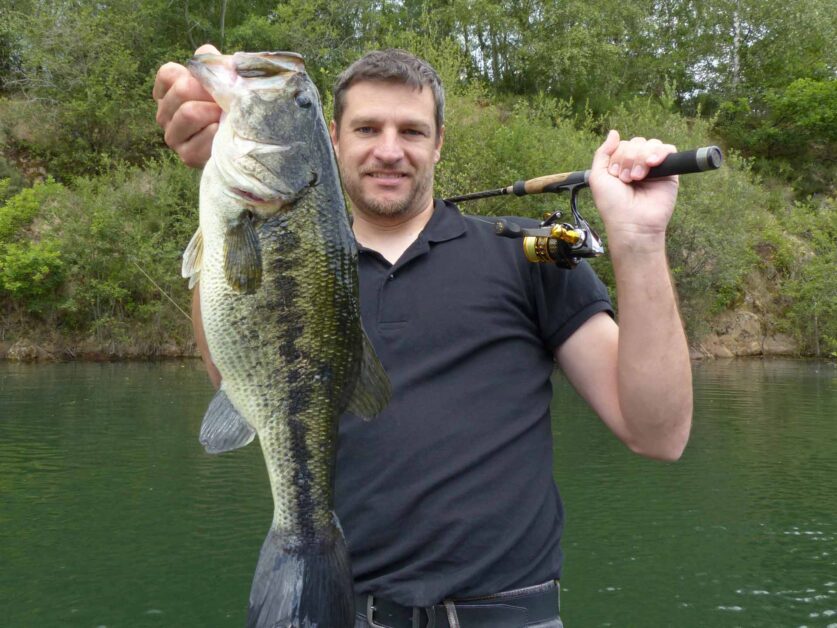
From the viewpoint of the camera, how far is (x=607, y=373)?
2.52m

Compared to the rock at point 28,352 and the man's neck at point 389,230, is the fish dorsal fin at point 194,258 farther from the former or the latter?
the rock at point 28,352

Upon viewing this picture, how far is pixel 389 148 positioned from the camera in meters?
2.69

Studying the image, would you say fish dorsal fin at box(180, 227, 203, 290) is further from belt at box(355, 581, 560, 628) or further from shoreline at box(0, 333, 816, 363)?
shoreline at box(0, 333, 816, 363)

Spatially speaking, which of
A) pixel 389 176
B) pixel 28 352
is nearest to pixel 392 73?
pixel 389 176

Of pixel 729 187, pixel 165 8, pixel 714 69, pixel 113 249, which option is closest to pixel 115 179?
pixel 113 249

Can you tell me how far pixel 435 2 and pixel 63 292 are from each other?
959 inches

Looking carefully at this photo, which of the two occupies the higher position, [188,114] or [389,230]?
[188,114]

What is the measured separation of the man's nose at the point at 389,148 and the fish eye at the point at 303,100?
1.51 ft

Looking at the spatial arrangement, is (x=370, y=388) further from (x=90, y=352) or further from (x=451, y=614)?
(x=90, y=352)

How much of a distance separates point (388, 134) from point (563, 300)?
84cm

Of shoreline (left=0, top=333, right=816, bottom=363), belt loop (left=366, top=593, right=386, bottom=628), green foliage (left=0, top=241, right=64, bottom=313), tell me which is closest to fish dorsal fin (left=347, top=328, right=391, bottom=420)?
belt loop (left=366, top=593, right=386, bottom=628)

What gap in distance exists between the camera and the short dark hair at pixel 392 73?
2730 millimetres

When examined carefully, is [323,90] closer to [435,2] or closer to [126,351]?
[435,2]

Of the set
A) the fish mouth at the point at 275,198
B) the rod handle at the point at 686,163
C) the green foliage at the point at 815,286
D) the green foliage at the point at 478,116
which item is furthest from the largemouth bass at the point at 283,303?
the green foliage at the point at 815,286
